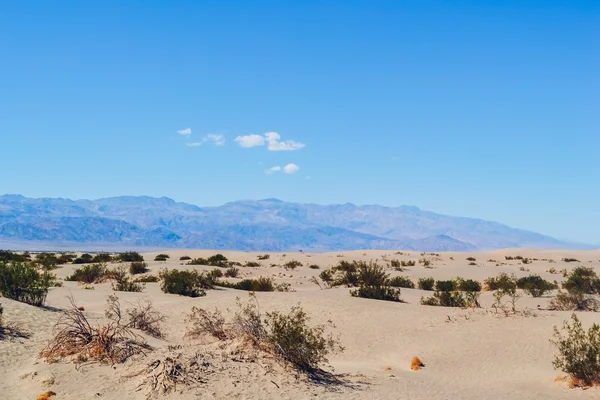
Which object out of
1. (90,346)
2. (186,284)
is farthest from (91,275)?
(90,346)

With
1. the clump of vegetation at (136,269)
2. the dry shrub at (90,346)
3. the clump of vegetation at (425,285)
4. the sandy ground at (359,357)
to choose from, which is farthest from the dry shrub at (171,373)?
the clump of vegetation at (136,269)

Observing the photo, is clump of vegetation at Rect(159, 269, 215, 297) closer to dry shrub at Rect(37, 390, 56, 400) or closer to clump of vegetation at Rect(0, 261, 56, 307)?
clump of vegetation at Rect(0, 261, 56, 307)

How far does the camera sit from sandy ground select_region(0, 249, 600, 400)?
8131mm

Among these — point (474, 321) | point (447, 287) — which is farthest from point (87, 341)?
point (447, 287)

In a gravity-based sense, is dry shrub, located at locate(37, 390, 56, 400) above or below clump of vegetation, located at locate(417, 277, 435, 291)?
below

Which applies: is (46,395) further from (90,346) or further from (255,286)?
(255,286)

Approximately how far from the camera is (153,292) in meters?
20.8

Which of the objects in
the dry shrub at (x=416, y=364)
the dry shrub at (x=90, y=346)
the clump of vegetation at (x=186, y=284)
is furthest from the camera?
the clump of vegetation at (x=186, y=284)

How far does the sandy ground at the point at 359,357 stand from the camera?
8.13m

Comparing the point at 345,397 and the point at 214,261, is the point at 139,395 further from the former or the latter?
the point at 214,261

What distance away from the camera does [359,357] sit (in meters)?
12.5

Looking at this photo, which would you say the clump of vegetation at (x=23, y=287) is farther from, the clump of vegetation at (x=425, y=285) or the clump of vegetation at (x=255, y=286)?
the clump of vegetation at (x=425, y=285)

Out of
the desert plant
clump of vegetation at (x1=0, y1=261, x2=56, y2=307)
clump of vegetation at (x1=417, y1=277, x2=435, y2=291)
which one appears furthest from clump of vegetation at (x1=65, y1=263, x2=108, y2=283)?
clump of vegetation at (x1=417, y1=277, x2=435, y2=291)

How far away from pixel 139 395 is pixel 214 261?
31983 mm
